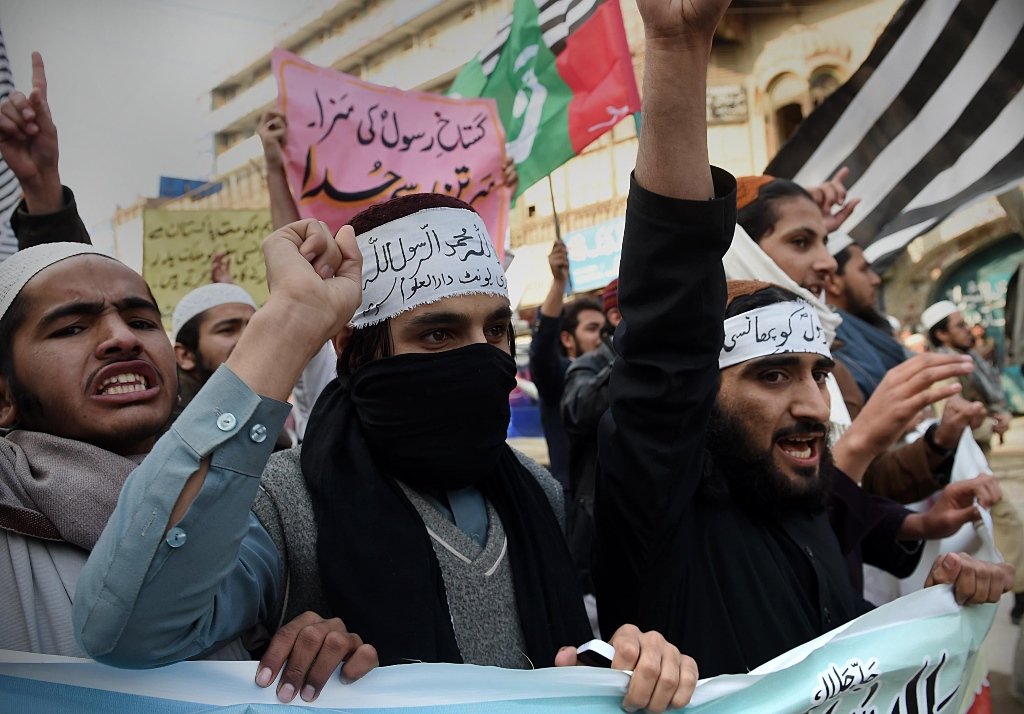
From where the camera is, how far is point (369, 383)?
4.78 feet

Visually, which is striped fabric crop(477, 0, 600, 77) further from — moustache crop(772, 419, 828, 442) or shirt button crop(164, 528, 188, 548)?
shirt button crop(164, 528, 188, 548)

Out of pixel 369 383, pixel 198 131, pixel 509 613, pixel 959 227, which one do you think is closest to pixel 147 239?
pixel 198 131

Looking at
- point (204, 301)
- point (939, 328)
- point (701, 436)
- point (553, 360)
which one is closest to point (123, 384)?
point (701, 436)

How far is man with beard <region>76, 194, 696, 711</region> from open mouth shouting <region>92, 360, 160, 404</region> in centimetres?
26

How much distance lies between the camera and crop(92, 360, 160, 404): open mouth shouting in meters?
1.40

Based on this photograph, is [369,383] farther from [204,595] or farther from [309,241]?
[204,595]

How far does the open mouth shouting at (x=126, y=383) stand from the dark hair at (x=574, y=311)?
14.3ft

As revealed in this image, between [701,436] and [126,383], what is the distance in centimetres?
101

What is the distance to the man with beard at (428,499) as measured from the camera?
4.25 feet

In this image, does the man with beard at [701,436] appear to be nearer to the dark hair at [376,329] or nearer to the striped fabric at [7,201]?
the dark hair at [376,329]

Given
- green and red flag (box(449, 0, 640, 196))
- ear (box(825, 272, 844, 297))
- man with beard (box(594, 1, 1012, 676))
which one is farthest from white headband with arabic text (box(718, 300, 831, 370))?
green and red flag (box(449, 0, 640, 196))

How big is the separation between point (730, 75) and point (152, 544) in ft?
68.7

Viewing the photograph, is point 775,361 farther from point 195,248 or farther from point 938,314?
point 938,314

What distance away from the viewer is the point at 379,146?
324cm
